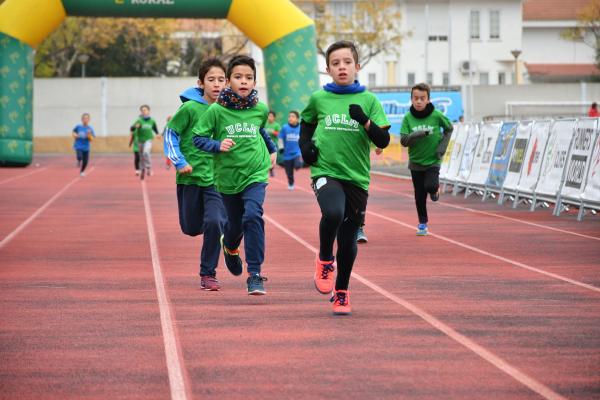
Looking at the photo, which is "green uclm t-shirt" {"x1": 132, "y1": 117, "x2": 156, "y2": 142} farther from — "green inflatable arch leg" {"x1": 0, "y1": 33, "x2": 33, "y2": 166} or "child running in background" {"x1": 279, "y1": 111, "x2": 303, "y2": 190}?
"child running in background" {"x1": 279, "y1": 111, "x2": 303, "y2": 190}

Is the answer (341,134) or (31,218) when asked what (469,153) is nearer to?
(31,218)

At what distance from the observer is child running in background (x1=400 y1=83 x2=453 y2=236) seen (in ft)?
49.3

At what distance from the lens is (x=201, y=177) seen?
10039mm

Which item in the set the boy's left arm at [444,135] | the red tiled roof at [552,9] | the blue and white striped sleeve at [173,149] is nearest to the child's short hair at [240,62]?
the blue and white striped sleeve at [173,149]

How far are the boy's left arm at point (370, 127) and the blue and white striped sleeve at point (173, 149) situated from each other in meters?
1.89

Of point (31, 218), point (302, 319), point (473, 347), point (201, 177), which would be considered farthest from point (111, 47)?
point (473, 347)

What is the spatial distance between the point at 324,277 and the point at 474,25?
236 ft

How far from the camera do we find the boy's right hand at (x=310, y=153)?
335 inches

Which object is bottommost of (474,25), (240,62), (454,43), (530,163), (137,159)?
(137,159)

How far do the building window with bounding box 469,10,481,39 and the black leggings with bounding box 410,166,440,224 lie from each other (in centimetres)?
6435

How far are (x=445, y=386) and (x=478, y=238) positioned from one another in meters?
9.11

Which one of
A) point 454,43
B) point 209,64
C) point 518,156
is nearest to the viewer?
point 209,64

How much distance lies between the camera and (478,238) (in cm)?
1506

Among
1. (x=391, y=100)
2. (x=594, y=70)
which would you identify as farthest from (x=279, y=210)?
(x=594, y=70)
